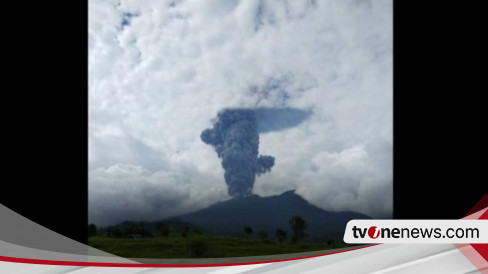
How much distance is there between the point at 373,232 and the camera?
246 cm

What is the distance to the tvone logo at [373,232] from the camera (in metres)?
2.45

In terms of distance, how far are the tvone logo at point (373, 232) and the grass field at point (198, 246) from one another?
0.89 meters

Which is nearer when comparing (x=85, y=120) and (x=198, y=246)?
(x=85, y=120)

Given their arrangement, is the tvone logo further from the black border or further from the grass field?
the grass field

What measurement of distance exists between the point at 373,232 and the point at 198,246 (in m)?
1.69

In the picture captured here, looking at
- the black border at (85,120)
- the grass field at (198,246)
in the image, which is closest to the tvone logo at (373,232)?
the black border at (85,120)

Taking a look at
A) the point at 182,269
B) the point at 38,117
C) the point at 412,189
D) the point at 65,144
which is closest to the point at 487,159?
the point at 412,189

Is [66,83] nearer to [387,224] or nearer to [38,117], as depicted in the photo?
[38,117]

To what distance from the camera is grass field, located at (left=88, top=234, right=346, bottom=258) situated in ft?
11.0

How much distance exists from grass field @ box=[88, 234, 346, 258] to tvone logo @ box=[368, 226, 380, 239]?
34.9 inches

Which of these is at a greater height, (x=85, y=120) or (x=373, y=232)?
(x=85, y=120)

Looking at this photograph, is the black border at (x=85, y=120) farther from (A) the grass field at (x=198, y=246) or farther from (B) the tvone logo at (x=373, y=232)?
(A) the grass field at (x=198, y=246)

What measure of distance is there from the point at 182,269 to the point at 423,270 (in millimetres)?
1354

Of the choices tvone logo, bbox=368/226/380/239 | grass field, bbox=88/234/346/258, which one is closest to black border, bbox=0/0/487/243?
tvone logo, bbox=368/226/380/239
